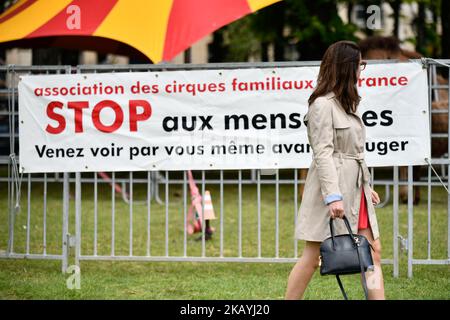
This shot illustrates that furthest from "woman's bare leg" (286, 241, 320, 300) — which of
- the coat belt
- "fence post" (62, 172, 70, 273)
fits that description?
"fence post" (62, 172, 70, 273)

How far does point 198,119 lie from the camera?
7.77 meters

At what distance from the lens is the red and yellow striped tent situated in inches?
345

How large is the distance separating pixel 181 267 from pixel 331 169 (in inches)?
141

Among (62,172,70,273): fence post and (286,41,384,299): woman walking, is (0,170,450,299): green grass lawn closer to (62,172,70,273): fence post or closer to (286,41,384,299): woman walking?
(62,172,70,273): fence post

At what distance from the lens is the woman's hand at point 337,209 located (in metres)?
5.34

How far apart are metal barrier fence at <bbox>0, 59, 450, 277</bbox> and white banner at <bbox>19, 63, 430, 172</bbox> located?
184mm

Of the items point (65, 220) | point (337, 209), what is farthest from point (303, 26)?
point (337, 209)

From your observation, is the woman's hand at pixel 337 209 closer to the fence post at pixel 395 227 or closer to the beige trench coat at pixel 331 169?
the beige trench coat at pixel 331 169

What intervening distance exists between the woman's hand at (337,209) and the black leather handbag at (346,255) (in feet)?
0.22

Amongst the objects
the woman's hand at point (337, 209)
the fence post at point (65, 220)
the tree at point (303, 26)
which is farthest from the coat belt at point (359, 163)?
the tree at point (303, 26)

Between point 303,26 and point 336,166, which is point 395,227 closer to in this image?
point 336,166

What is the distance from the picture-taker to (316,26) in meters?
21.6

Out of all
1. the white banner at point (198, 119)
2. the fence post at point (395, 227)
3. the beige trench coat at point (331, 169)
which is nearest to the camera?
the beige trench coat at point (331, 169)
